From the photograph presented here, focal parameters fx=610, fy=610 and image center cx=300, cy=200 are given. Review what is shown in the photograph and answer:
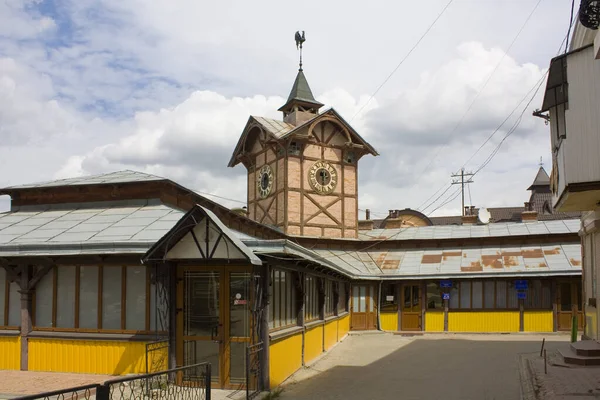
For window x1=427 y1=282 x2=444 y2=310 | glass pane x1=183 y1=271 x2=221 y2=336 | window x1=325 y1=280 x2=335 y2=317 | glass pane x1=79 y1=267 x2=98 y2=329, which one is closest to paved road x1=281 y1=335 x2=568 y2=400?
window x1=325 y1=280 x2=335 y2=317

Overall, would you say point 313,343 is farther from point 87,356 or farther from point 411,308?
point 411,308

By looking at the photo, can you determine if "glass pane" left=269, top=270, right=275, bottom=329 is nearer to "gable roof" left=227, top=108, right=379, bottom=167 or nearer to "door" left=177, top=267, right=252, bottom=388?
"door" left=177, top=267, right=252, bottom=388

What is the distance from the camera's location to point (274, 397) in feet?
36.9

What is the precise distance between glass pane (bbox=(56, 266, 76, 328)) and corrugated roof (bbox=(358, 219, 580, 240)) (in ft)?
62.7

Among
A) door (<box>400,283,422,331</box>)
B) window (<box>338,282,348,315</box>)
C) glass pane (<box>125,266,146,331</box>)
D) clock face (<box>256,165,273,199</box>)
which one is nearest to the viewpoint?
glass pane (<box>125,266,146,331</box>)

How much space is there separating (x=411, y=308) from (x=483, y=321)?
10.1 feet

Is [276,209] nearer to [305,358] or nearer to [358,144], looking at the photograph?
[358,144]

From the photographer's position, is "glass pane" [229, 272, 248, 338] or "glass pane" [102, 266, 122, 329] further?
"glass pane" [102, 266, 122, 329]

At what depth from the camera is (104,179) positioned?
15547mm

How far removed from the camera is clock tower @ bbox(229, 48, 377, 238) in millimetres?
28125

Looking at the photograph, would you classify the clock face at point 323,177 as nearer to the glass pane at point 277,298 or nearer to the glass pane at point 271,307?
the glass pane at point 277,298

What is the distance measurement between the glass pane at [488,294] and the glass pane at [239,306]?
1708 centimetres

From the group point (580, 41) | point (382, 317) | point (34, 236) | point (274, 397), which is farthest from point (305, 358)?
point (382, 317)

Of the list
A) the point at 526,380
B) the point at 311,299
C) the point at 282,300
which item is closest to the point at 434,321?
the point at 311,299
